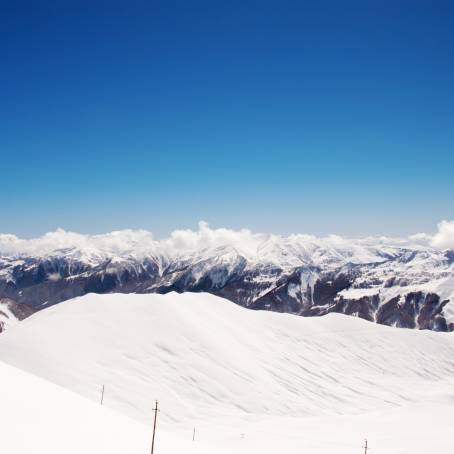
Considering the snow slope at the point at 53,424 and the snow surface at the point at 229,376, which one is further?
the snow surface at the point at 229,376

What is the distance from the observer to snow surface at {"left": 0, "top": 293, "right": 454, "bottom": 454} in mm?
85688

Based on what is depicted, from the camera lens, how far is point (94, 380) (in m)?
91.0

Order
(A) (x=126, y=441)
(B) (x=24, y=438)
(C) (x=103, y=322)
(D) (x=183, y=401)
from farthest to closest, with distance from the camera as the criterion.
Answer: (C) (x=103, y=322), (D) (x=183, y=401), (A) (x=126, y=441), (B) (x=24, y=438)

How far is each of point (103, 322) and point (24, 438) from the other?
105800mm

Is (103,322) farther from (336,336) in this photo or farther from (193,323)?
(336,336)

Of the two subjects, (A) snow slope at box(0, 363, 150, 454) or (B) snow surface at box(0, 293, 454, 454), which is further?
(B) snow surface at box(0, 293, 454, 454)

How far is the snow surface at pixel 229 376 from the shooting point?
85688 millimetres

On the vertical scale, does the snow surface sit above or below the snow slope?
below

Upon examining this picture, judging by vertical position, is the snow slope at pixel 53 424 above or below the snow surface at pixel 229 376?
above

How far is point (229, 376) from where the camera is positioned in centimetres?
11331

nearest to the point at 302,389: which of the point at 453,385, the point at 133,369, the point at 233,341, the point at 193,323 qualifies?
the point at 233,341

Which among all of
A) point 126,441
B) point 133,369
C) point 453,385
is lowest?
point 453,385

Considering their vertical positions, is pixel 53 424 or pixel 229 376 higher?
pixel 53 424

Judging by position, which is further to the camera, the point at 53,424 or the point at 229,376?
the point at 229,376
